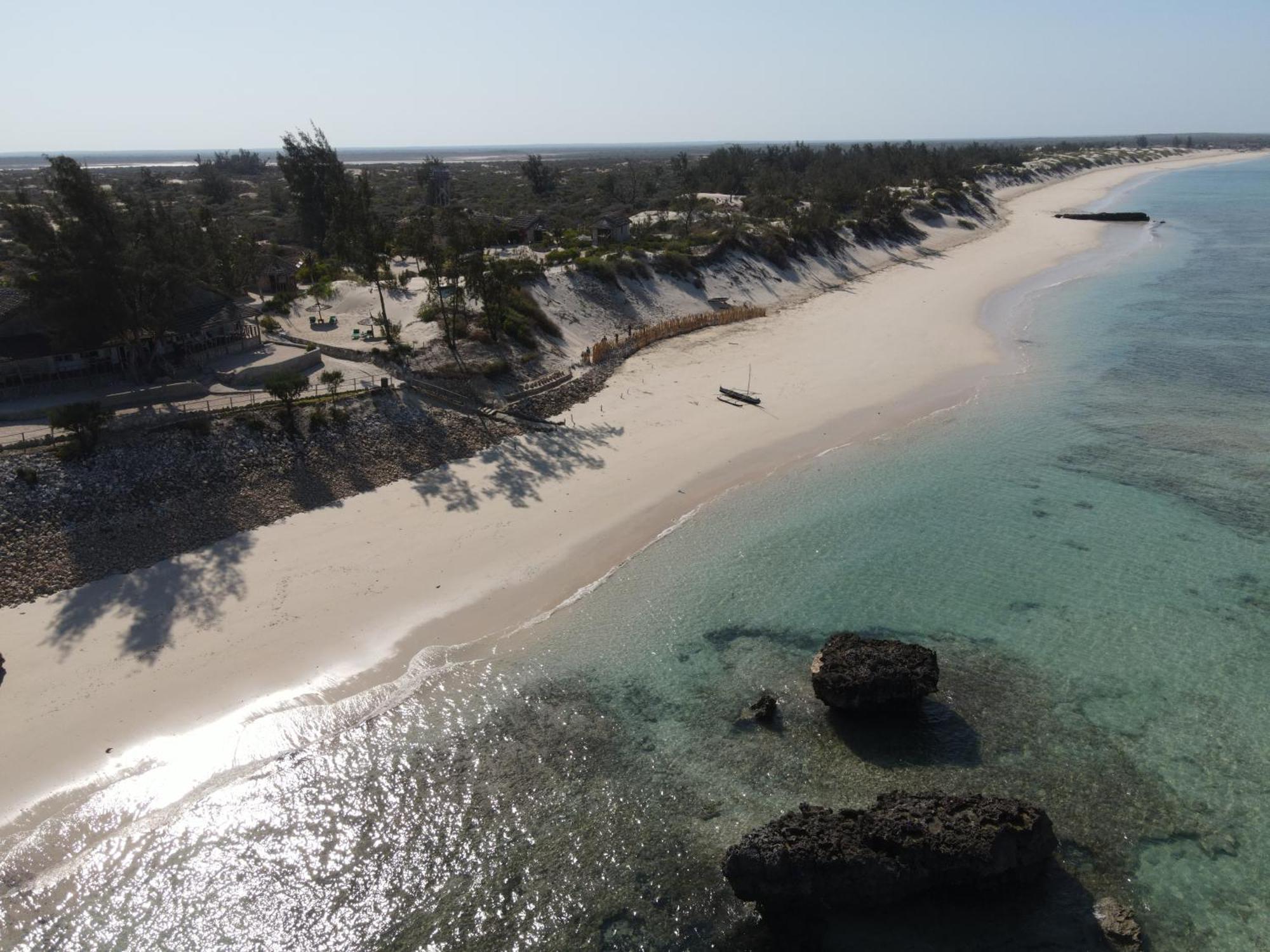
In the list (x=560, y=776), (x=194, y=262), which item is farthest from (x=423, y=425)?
(x=560, y=776)

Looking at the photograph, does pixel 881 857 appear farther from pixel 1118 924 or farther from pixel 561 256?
pixel 561 256

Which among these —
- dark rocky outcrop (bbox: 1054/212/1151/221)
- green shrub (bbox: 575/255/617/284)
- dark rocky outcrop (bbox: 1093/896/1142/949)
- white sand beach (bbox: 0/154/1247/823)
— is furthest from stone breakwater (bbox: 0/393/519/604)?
dark rocky outcrop (bbox: 1054/212/1151/221)

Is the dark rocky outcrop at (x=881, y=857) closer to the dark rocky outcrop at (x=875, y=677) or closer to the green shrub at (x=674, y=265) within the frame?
the dark rocky outcrop at (x=875, y=677)

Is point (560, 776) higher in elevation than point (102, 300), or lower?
lower

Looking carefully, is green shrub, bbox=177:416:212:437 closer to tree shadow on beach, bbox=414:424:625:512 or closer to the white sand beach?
the white sand beach

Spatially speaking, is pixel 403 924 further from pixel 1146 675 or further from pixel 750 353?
pixel 750 353
